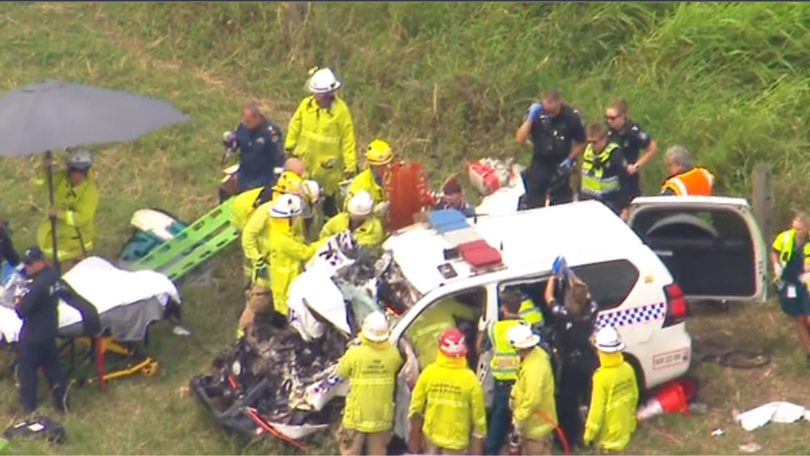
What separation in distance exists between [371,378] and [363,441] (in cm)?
56

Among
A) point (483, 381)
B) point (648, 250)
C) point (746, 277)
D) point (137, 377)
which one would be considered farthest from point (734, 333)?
point (137, 377)

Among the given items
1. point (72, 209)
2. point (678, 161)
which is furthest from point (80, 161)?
point (678, 161)

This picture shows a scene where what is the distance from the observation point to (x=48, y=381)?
12844 mm

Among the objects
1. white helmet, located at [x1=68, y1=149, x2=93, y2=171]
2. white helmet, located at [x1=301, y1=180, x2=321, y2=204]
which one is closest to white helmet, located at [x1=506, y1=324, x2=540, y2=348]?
white helmet, located at [x1=301, y1=180, x2=321, y2=204]

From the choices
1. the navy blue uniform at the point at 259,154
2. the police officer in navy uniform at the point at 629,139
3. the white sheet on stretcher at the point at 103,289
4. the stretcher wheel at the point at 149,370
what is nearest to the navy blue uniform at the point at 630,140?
the police officer in navy uniform at the point at 629,139

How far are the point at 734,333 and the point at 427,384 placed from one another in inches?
149

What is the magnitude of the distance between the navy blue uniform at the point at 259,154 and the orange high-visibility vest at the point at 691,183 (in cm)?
355

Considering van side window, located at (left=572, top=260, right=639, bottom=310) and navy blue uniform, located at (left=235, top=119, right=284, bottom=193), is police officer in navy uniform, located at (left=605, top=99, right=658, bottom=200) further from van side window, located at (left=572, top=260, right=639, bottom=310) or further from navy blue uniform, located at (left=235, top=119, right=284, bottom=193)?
navy blue uniform, located at (left=235, top=119, right=284, bottom=193)

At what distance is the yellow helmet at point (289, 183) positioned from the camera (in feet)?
43.3

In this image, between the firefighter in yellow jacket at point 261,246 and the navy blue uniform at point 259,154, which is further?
the navy blue uniform at point 259,154

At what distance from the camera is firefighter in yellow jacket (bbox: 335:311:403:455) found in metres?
11.2

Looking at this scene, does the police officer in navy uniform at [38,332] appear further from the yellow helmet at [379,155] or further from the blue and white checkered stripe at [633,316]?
the blue and white checkered stripe at [633,316]

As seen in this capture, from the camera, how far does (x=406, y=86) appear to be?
57.6 ft

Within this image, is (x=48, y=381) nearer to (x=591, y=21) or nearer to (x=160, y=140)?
(x=160, y=140)
